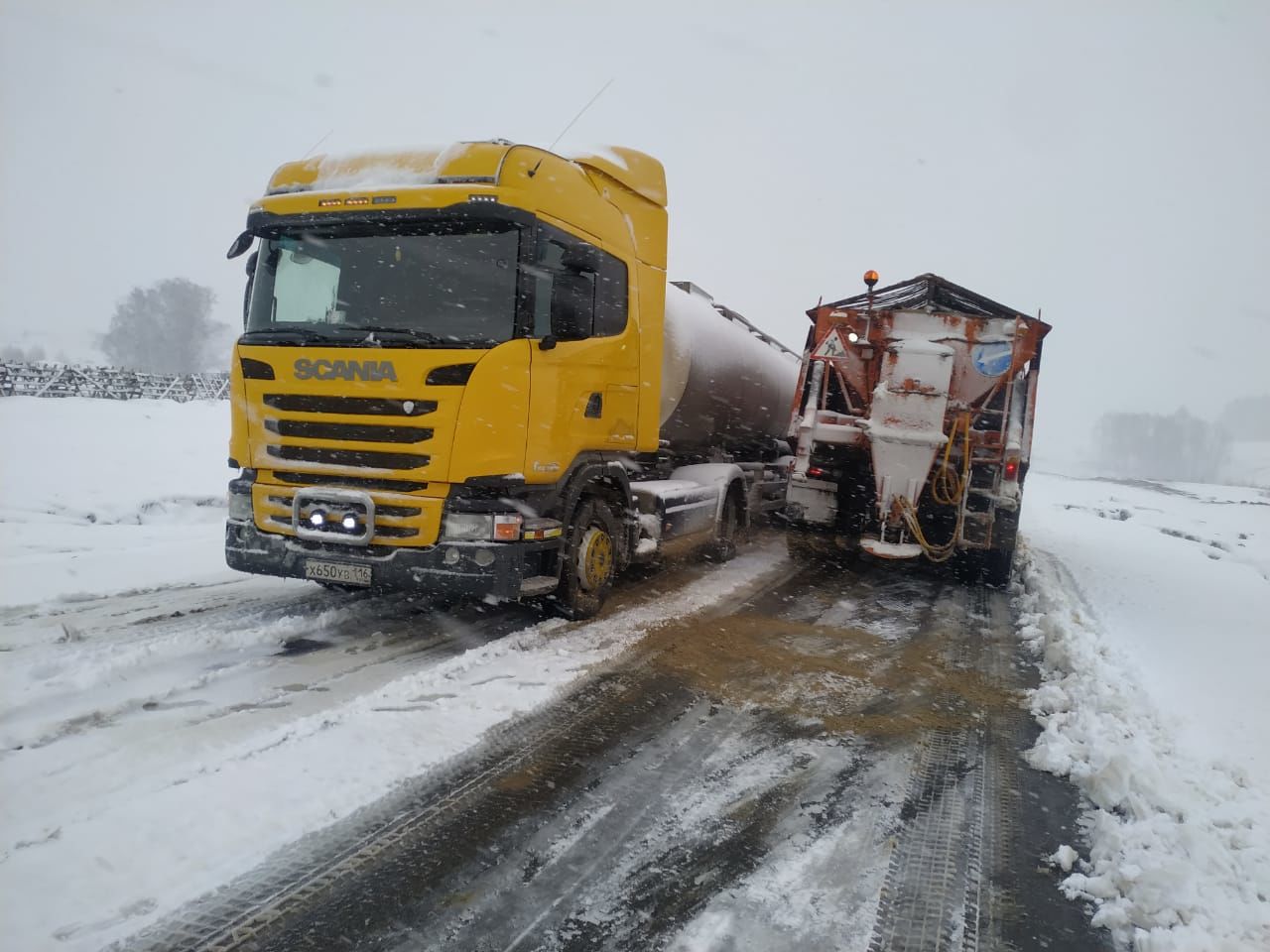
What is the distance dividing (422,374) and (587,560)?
210 centimetres

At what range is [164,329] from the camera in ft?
249

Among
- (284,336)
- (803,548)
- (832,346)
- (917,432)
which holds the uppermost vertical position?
(832,346)

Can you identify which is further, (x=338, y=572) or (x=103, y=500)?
(x=103, y=500)

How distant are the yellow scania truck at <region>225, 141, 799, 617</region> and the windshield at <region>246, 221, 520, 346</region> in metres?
0.01

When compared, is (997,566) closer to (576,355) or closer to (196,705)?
(576,355)

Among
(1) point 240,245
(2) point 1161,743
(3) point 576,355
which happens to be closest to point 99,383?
(1) point 240,245

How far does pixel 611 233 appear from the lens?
6.51 meters

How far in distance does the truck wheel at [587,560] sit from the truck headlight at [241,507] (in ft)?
7.45

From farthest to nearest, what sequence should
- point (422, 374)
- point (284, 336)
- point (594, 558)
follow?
1. point (594, 558)
2. point (284, 336)
3. point (422, 374)

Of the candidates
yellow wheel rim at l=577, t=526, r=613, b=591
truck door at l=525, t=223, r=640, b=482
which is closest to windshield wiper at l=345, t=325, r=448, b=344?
truck door at l=525, t=223, r=640, b=482

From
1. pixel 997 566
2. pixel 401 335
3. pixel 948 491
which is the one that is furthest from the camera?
pixel 997 566

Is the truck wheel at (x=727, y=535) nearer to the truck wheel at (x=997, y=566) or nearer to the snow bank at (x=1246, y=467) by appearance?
the truck wheel at (x=997, y=566)

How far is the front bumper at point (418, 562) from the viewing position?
518cm

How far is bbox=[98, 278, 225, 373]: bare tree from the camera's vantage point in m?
75.3
